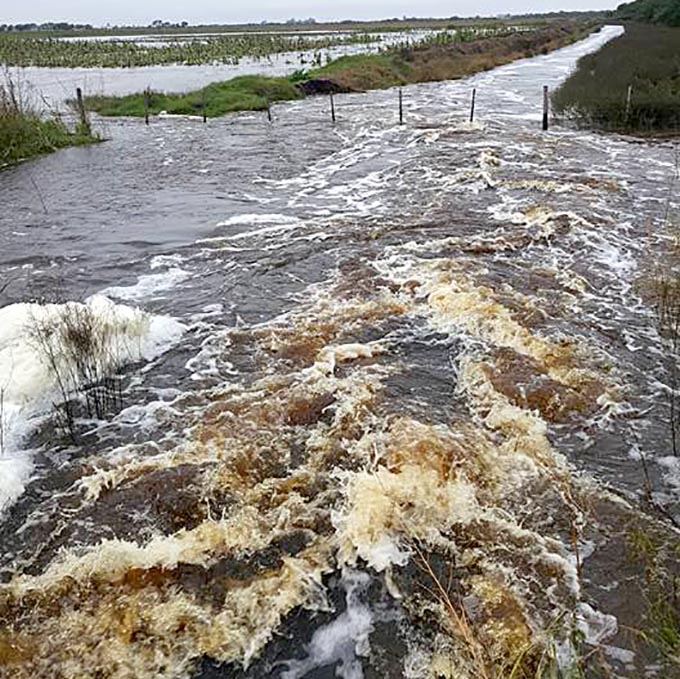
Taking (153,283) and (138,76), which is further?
(138,76)

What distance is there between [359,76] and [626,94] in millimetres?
16153

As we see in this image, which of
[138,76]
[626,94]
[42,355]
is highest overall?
[138,76]

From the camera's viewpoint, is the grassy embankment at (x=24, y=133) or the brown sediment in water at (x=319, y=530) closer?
the brown sediment in water at (x=319, y=530)

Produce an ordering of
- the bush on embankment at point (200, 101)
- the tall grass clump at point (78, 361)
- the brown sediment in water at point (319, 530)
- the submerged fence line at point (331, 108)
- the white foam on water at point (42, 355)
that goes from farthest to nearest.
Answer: the bush on embankment at point (200, 101), the submerged fence line at point (331, 108), the tall grass clump at point (78, 361), the white foam on water at point (42, 355), the brown sediment in water at point (319, 530)

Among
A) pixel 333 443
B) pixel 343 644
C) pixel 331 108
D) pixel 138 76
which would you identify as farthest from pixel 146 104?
pixel 343 644

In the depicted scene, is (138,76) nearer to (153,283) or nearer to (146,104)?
(146,104)

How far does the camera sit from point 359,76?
38.0 metres

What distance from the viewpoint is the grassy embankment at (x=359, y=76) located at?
3038cm

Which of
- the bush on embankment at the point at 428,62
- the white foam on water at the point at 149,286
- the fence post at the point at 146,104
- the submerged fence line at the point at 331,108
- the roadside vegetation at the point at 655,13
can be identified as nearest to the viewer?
the white foam on water at the point at 149,286

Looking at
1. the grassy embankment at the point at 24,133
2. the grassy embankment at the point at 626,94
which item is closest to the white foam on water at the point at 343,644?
the grassy embankment at the point at 24,133

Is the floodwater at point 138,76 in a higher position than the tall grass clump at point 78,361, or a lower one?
higher

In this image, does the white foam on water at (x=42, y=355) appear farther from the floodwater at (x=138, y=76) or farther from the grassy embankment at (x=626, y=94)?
the floodwater at (x=138, y=76)

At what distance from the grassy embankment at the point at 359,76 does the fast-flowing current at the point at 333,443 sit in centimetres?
1780

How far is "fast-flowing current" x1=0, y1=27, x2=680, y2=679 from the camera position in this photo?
4.65 m
